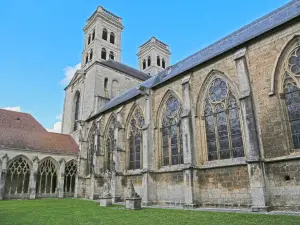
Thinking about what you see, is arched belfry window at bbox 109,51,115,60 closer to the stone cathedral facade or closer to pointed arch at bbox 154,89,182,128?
the stone cathedral facade

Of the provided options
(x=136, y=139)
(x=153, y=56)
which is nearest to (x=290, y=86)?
(x=136, y=139)

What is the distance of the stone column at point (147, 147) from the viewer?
1346 cm

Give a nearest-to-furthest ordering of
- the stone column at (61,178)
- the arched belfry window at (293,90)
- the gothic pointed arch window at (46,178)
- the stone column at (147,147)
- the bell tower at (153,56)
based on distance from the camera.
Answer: the arched belfry window at (293,90)
the stone column at (147,147)
the gothic pointed arch window at (46,178)
the stone column at (61,178)
the bell tower at (153,56)

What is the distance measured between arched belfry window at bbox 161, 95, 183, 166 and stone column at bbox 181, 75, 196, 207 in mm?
1225

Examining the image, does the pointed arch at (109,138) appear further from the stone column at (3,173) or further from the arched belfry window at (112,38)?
the arched belfry window at (112,38)

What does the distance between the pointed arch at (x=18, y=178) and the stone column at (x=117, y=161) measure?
9.29 m

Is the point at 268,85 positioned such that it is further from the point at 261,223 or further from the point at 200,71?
the point at 261,223

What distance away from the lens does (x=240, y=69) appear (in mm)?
10836

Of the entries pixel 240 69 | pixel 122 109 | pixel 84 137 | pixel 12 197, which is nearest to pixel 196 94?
pixel 240 69

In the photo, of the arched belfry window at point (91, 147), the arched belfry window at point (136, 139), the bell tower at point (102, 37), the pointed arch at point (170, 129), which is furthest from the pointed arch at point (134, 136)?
the bell tower at point (102, 37)

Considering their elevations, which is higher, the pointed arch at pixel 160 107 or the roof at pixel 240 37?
the roof at pixel 240 37

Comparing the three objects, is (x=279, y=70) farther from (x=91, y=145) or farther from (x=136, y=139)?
(x=91, y=145)

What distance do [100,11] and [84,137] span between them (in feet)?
69.4

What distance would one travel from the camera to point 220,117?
1194cm
